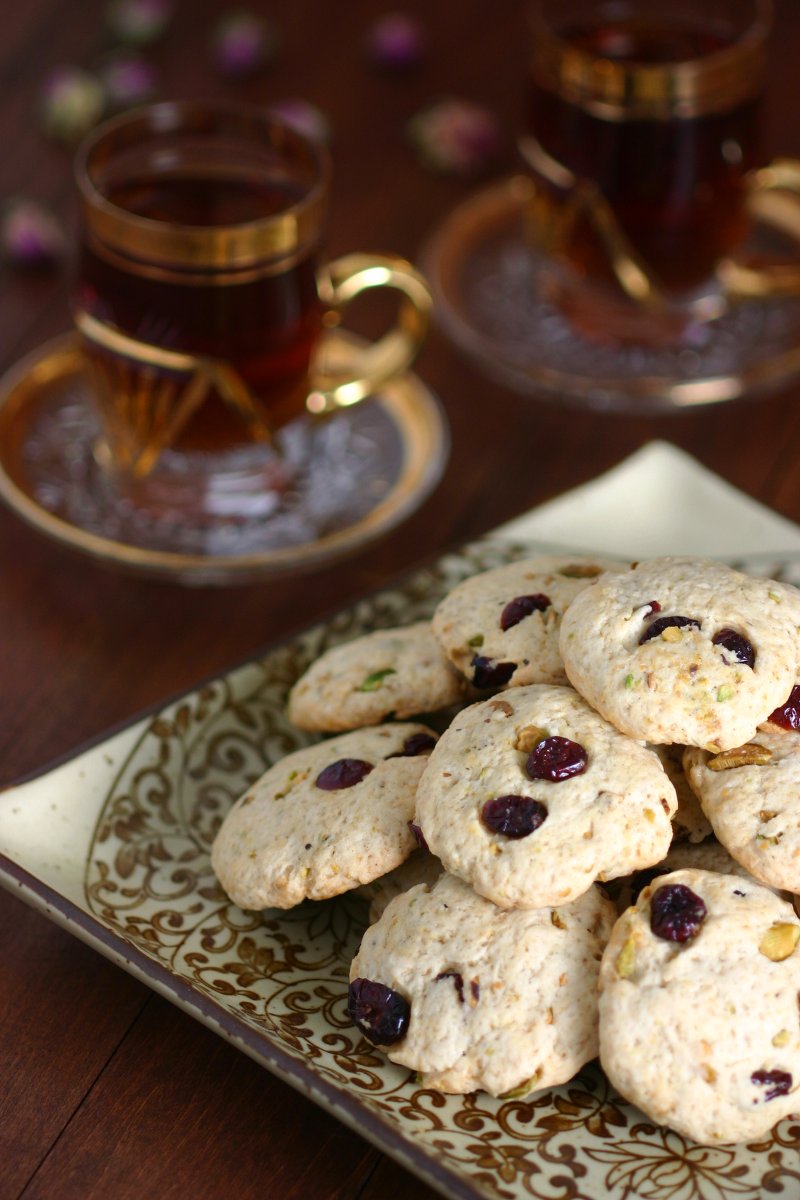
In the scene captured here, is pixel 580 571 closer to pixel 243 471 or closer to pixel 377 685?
pixel 377 685

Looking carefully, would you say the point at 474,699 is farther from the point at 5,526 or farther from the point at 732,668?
the point at 5,526

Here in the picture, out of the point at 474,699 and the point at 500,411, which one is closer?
the point at 474,699

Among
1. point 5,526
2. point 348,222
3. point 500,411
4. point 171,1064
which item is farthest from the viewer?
point 348,222

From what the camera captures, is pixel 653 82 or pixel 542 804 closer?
pixel 542 804

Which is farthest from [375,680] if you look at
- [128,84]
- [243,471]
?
[128,84]

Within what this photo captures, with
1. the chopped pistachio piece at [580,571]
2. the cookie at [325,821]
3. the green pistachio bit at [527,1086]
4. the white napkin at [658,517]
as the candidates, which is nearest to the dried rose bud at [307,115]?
the white napkin at [658,517]

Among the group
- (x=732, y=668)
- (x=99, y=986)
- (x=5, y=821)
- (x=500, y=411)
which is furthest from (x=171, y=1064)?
(x=500, y=411)

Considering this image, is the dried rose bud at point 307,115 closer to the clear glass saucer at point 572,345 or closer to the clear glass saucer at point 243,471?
the clear glass saucer at point 572,345
